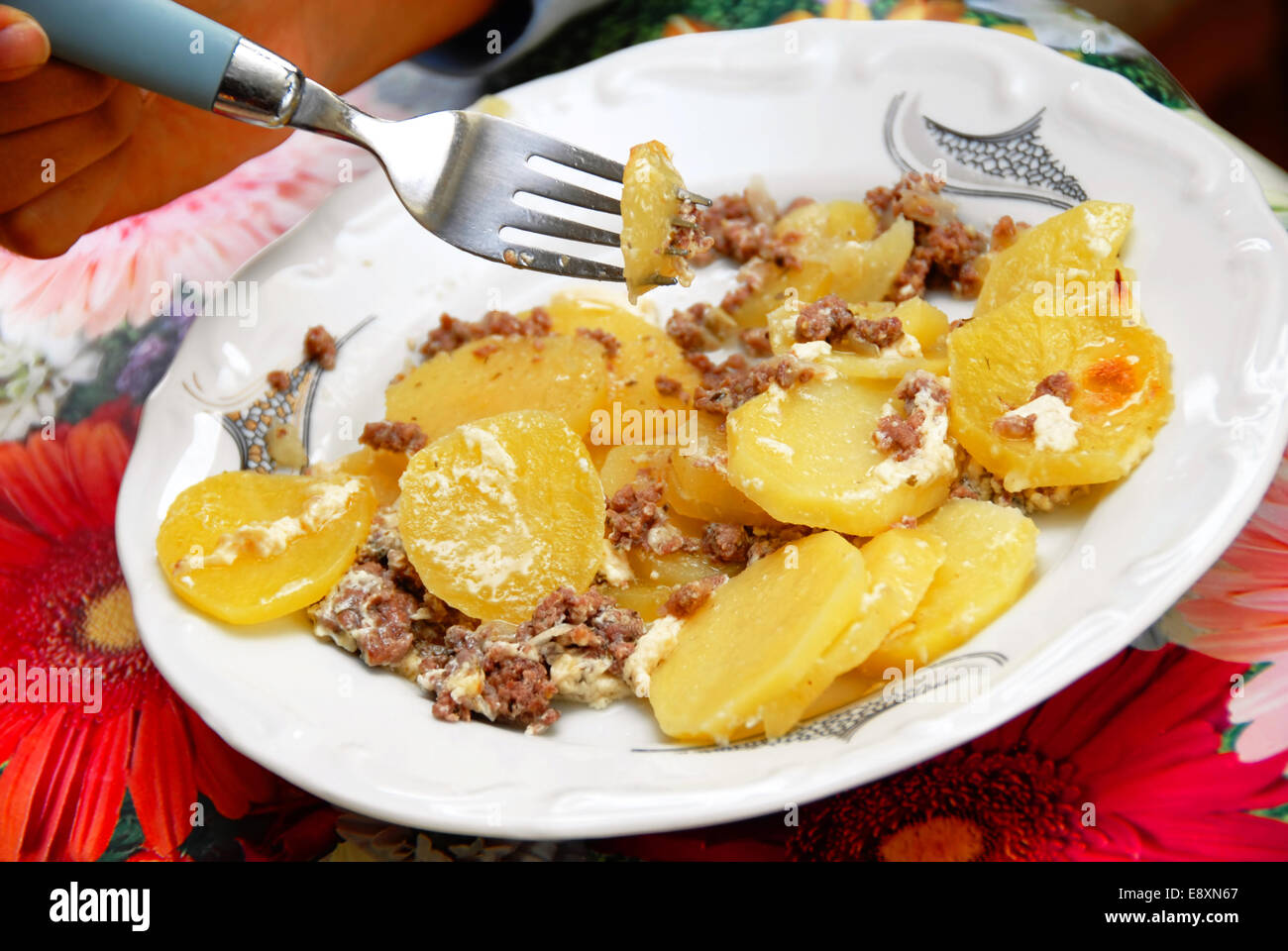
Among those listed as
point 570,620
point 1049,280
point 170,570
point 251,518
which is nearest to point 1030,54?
point 1049,280

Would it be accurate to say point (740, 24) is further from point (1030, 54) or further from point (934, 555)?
point (934, 555)

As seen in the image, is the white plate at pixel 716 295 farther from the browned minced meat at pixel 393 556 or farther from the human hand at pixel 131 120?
the human hand at pixel 131 120

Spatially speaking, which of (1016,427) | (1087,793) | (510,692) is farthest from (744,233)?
(1087,793)

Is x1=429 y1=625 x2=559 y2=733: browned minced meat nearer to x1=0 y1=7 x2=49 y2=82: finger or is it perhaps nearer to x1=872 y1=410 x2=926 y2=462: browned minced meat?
x1=872 y1=410 x2=926 y2=462: browned minced meat

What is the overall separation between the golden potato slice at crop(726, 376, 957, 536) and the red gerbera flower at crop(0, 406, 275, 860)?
3.73ft

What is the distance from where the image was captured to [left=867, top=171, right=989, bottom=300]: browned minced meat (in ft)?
8.15

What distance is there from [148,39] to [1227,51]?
11.3ft

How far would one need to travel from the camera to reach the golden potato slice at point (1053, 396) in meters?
1.90

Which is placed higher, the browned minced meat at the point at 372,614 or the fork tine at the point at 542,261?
the fork tine at the point at 542,261

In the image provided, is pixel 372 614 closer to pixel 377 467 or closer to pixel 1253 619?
pixel 377 467

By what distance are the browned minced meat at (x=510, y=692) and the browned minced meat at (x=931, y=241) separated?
1254 mm

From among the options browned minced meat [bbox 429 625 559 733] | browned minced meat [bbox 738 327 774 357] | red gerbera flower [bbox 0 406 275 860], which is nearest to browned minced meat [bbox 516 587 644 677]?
browned minced meat [bbox 429 625 559 733]

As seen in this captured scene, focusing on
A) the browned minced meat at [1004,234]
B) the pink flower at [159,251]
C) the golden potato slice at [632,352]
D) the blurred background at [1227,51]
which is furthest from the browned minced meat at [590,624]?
the blurred background at [1227,51]

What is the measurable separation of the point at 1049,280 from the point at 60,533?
2.34 m
